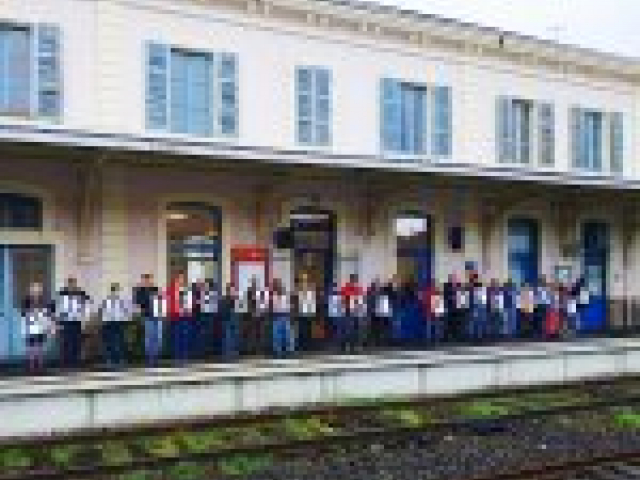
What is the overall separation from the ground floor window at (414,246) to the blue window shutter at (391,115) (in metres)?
1.43

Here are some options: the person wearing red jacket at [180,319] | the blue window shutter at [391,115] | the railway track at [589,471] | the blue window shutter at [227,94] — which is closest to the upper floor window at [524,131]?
the blue window shutter at [391,115]

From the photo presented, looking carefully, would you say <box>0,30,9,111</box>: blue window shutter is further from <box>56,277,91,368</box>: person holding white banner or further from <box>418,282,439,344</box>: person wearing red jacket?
<box>418,282,439,344</box>: person wearing red jacket

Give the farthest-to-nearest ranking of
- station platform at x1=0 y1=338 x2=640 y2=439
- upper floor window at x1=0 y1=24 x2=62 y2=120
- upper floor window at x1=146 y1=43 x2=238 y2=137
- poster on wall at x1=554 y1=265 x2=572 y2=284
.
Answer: poster on wall at x1=554 y1=265 x2=572 y2=284
upper floor window at x1=146 y1=43 x2=238 y2=137
upper floor window at x1=0 y1=24 x2=62 y2=120
station platform at x1=0 y1=338 x2=640 y2=439

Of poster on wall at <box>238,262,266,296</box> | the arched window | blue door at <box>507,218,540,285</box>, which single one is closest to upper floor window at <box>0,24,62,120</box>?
the arched window

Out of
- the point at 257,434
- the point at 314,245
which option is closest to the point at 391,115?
the point at 314,245

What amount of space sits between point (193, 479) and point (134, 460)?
109cm

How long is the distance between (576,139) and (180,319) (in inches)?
511

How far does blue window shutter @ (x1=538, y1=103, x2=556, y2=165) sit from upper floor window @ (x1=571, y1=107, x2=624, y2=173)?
2.44 ft

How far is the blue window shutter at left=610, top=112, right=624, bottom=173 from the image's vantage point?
89.2ft

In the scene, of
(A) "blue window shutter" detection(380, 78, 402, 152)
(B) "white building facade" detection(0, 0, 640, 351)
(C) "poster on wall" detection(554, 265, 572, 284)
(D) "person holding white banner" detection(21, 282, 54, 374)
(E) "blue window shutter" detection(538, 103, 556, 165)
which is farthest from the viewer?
(E) "blue window shutter" detection(538, 103, 556, 165)

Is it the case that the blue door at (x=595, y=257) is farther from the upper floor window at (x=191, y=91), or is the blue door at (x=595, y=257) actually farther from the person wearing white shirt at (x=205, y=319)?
the person wearing white shirt at (x=205, y=319)

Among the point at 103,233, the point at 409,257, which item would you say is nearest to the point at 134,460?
the point at 103,233

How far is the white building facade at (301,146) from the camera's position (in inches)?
698

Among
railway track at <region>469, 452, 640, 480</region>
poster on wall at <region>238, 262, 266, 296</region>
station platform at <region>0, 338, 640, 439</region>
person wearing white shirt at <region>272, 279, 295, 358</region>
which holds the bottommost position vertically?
railway track at <region>469, 452, 640, 480</region>
